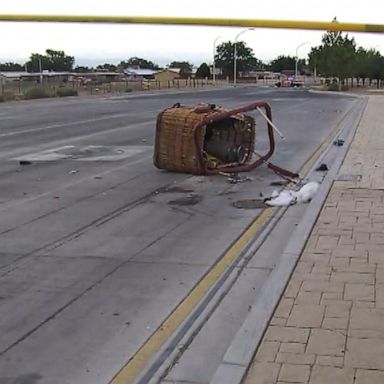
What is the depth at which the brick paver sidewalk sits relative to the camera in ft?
14.8

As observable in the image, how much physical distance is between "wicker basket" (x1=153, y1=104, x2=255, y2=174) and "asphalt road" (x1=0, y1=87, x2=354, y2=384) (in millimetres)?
387

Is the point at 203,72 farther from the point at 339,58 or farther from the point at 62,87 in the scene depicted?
the point at 62,87

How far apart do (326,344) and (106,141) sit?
633 inches

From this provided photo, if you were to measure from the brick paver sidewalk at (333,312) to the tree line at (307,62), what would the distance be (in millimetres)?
30375

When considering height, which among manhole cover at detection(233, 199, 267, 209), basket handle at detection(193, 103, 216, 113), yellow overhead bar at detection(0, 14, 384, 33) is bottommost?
manhole cover at detection(233, 199, 267, 209)

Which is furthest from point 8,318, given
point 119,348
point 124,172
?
point 124,172

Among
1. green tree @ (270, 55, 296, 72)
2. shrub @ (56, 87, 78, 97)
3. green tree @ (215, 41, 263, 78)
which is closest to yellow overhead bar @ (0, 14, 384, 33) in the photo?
shrub @ (56, 87, 78, 97)

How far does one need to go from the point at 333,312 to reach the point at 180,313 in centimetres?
121

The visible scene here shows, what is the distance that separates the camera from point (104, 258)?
7.54 m

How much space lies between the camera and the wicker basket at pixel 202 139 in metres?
13.1

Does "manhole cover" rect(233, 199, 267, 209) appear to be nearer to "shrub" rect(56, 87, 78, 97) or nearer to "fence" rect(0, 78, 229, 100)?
"fence" rect(0, 78, 229, 100)

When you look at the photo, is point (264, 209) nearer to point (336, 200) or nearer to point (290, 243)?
point (336, 200)

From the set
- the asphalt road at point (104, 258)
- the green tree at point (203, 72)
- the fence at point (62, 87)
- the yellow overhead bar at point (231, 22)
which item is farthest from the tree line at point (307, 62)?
the yellow overhead bar at point (231, 22)

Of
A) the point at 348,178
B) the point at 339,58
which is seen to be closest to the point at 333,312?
the point at 348,178
